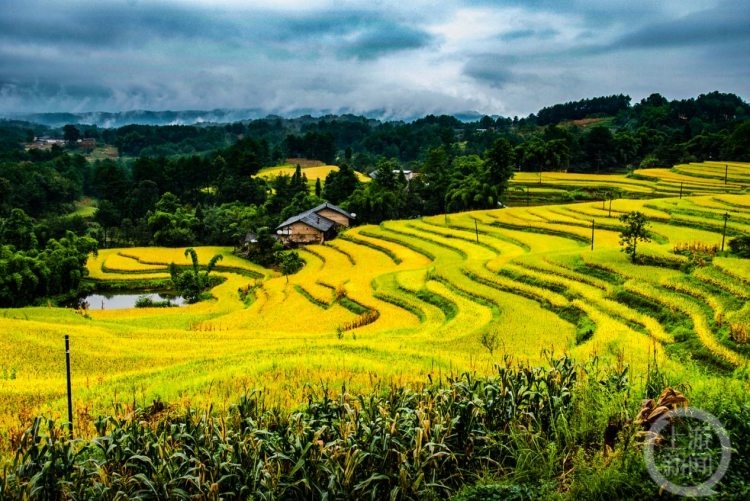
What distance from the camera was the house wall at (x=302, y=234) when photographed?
152 ft

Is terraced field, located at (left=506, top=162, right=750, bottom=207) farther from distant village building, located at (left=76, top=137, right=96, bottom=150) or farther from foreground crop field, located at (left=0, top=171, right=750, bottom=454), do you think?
distant village building, located at (left=76, top=137, right=96, bottom=150)

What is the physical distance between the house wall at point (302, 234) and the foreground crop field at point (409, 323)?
11658mm

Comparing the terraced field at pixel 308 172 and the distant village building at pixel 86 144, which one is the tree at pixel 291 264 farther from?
the distant village building at pixel 86 144

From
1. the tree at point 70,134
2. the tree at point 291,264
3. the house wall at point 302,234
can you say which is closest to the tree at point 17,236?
the tree at point 291,264

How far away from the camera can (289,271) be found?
3569cm

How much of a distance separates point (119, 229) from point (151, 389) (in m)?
48.6

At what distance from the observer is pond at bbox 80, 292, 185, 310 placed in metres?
31.6

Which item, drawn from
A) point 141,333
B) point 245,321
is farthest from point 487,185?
point 141,333

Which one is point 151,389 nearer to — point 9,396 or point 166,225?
point 9,396

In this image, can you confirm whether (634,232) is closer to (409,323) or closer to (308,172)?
(409,323)

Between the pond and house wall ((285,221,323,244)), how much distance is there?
1422 centimetres

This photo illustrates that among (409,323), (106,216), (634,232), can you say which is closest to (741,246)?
(634,232)

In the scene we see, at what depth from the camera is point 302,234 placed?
46562mm

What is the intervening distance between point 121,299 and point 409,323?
21660 millimetres
